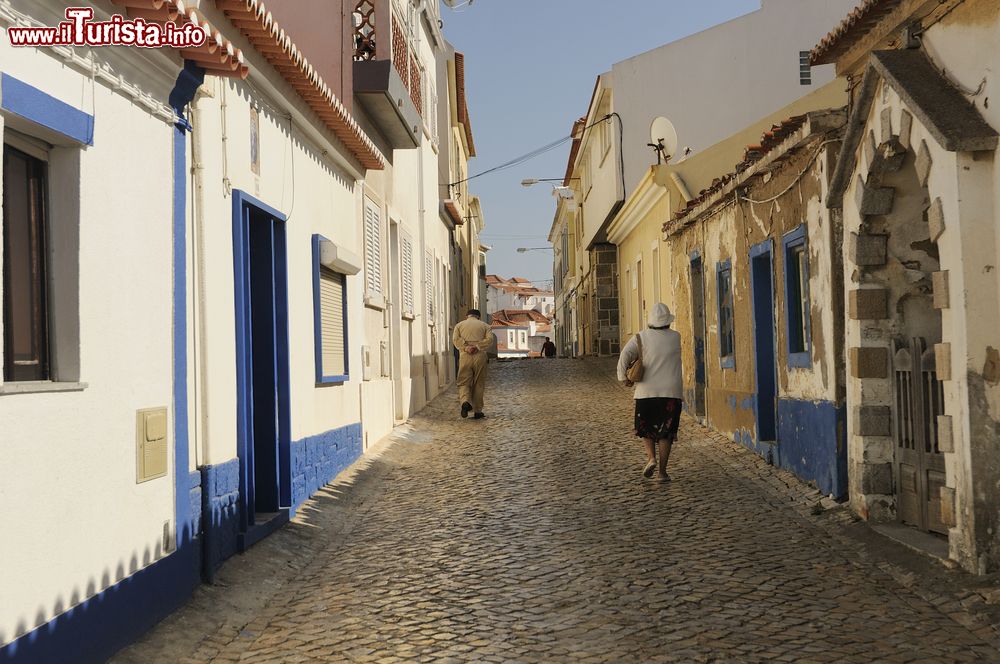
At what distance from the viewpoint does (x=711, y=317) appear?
14.6 meters

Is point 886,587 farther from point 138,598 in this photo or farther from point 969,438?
point 138,598

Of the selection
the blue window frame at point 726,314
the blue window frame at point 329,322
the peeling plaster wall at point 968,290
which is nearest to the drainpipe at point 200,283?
the blue window frame at point 329,322

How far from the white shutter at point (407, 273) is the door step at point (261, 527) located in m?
8.82

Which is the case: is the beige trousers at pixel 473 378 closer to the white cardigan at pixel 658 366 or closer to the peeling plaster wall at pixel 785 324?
the peeling plaster wall at pixel 785 324

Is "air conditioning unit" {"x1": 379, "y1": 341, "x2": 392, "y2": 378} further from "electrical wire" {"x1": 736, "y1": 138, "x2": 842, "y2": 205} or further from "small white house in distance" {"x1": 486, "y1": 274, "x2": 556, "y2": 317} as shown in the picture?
"small white house in distance" {"x1": 486, "y1": 274, "x2": 556, "y2": 317}

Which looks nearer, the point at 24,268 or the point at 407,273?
the point at 24,268

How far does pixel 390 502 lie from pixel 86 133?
220 inches

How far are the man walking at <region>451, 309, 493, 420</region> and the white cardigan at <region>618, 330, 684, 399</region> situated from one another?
6.33 metres

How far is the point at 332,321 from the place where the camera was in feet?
36.1

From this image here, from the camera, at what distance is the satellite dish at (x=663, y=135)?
2423 cm

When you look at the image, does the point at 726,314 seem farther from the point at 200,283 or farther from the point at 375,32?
the point at 200,283

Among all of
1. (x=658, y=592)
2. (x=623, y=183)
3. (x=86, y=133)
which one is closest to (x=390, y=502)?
(x=658, y=592)

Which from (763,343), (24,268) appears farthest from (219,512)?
(763,343)

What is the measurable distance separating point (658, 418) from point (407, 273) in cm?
783
